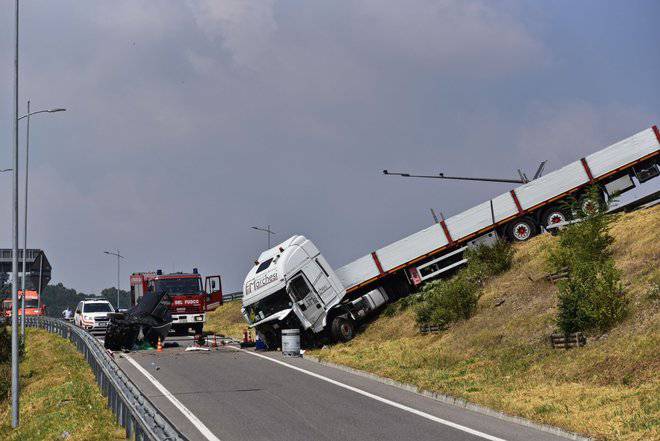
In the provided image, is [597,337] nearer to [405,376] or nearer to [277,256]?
[405,376]

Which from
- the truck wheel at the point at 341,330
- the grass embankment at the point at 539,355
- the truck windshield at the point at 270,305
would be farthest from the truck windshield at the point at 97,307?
the grass embankment at the point at 539,355

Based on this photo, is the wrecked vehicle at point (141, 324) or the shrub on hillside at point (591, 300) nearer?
the shrub on hillside at point (591, 300)

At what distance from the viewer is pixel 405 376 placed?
835 inches

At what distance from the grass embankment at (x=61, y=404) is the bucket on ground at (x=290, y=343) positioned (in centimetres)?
606

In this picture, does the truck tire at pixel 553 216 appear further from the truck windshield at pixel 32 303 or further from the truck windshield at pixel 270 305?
the truck windshield at pixel 32 303

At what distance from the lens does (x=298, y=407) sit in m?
17.3

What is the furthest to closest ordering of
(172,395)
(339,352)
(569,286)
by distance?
(339,352) < (569,286) < (172,395)

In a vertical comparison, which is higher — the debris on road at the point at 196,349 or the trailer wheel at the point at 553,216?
the trailer wheel at the point at 553,216

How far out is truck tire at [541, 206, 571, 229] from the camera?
3428 centimetres

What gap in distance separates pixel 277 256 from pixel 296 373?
329 inches

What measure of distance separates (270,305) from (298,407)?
1372cm

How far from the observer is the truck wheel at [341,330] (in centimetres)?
3148

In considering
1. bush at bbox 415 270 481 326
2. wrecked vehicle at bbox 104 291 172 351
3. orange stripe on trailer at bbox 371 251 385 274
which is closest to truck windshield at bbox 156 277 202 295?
wrecked vehicle at bbox 104 291 172 351

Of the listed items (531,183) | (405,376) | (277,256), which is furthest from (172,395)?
(531,183)
